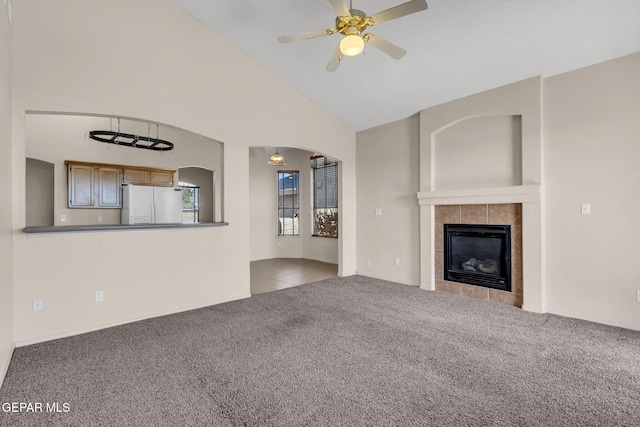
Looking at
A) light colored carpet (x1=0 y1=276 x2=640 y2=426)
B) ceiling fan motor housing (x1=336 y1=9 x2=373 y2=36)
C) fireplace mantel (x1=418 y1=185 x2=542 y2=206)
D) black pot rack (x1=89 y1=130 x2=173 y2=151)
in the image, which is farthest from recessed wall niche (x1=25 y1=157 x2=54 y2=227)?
fireplace mantel (x1=418 y1=185 x2=542 y2=206)

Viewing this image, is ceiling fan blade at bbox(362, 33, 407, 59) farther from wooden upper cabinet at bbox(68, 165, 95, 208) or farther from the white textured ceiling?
wooden upper cabinet at bbox(68, 165, 95, 208)

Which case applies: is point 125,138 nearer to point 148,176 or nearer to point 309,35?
point 148,176

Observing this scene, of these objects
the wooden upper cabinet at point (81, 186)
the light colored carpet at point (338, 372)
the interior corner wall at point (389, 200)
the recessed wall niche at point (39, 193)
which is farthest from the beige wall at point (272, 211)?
the light colored carpet at point (338, 372)

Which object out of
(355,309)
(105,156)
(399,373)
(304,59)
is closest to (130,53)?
(304,59)

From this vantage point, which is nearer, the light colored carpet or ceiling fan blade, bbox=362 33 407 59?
the light colored carpet

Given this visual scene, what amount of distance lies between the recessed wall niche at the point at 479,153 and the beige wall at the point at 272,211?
4224 mm

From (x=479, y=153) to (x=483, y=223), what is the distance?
1.00 metres

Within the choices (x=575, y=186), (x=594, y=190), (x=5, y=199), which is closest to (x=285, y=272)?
(x=5, y=199)

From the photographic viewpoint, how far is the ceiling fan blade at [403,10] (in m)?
2.27

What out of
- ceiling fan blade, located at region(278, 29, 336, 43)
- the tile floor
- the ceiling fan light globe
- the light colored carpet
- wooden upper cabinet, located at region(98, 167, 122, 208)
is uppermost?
ceiling fan blade, located at region(278, 29, 336, 43)

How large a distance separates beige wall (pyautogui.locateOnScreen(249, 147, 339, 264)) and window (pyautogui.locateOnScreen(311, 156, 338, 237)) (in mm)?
185

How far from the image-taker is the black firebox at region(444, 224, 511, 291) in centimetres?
414

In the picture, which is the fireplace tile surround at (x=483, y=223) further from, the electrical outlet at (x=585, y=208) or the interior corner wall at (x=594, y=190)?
the electrical outlet at (x=585, y=208)

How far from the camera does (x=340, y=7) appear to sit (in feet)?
7.97
